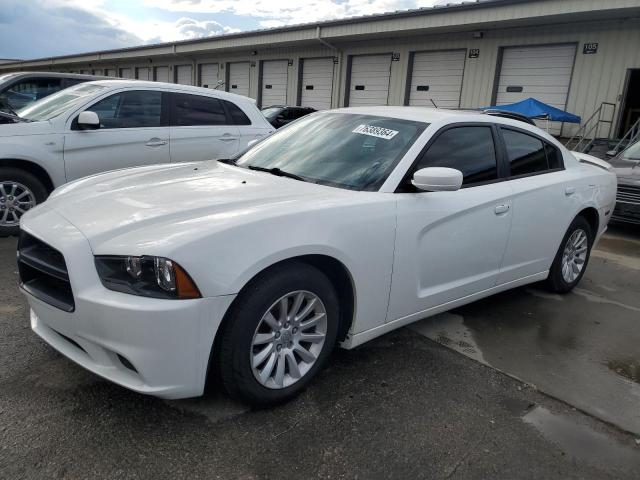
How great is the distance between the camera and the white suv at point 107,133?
17.3 feet

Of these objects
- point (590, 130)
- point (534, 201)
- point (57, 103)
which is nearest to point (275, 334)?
point (534, 201)

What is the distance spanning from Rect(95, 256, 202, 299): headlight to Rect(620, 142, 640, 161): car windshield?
28.1 feet

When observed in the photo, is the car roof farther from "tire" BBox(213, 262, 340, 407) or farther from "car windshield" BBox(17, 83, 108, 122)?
"tire" BBox(213, 262, 340, 407)

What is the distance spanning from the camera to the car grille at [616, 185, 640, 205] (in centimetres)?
748

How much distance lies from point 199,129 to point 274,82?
17084mm

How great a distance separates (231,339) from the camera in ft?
7.63

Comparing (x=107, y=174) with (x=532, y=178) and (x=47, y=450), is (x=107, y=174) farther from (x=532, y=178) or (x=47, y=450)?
(x=532, y=178)

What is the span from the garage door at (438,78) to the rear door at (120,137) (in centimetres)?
1159

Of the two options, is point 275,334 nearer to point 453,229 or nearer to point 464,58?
point 453,229

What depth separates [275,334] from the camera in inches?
101

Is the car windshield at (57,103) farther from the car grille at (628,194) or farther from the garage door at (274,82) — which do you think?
the garage door at (274,82)

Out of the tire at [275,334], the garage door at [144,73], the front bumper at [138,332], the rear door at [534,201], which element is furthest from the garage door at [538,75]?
the garage door at [144,73]

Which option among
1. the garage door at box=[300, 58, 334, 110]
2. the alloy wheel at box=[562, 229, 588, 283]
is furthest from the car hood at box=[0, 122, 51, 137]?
the garage door at box=[300, 58, 334, 110]

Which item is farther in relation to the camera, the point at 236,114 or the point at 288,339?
the point at 236,114
